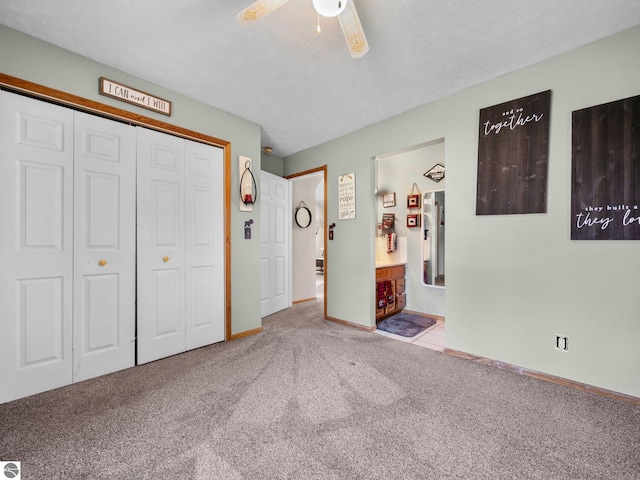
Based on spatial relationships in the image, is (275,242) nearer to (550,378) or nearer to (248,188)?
(248,188)

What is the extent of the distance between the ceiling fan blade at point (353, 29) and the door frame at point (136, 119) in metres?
1.75

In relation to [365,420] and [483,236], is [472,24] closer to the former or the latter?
[483,236]

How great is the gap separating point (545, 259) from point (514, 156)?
84 cm

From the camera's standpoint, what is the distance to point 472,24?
169 cm

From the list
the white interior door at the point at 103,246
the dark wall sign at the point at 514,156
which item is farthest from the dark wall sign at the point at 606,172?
the white interior door at the point at 103,246

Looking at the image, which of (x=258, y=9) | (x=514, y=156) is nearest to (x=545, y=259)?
(x=514, y=156)

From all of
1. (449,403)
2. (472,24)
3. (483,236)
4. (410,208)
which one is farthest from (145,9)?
(410,208)

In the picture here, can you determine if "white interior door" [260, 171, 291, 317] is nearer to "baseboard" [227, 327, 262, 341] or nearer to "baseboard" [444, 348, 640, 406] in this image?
"baseboard" [227, 327, 262, 341]

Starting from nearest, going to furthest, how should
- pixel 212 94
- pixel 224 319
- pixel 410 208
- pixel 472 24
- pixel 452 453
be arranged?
pixel 452 453
pixel 472 24
pixel 212 94
pixel 224 319
pixel 410 208

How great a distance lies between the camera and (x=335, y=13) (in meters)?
1.31

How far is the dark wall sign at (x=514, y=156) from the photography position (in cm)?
206

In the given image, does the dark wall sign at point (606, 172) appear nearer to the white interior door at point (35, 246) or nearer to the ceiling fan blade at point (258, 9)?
the ceiling fan blade at point (258, 9)

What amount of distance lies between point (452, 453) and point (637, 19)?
9.13 feet

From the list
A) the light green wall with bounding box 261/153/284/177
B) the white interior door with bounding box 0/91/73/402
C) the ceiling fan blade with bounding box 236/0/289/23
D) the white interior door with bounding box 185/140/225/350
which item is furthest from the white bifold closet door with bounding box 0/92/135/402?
the light green wall with bounding box 261/153/284/177
